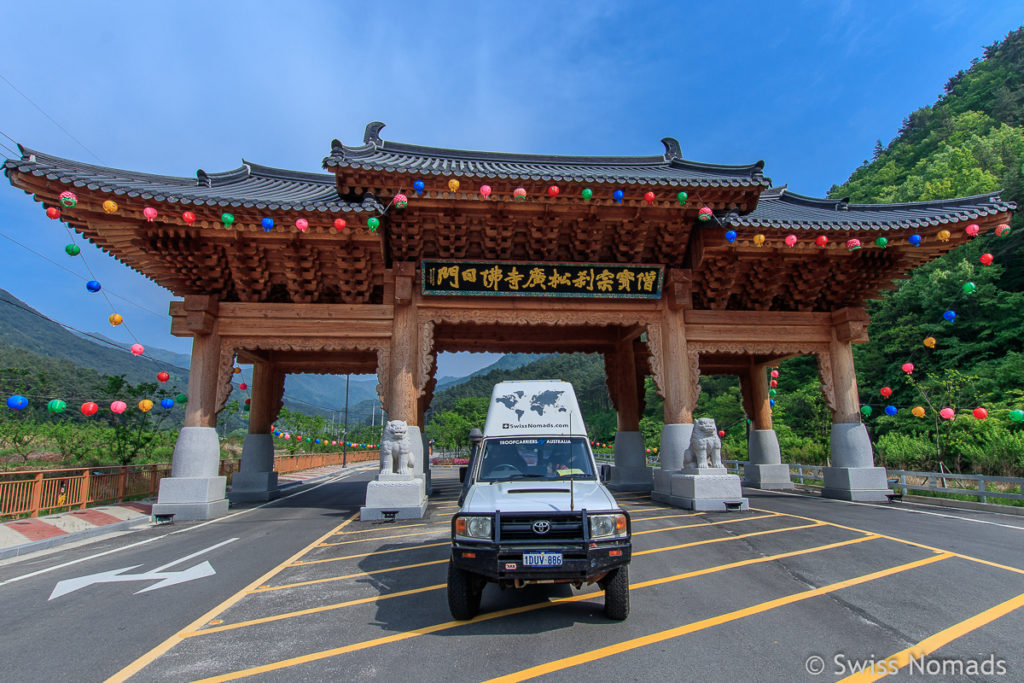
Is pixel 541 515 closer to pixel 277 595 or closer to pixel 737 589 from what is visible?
pixel 737 589

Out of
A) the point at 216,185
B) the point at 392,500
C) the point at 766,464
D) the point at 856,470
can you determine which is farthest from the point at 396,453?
the point at 766,464

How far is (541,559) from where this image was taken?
4367 mm

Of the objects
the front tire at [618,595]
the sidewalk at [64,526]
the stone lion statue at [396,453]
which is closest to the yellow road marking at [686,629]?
the front tire at [618,595]

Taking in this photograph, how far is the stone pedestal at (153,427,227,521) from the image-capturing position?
11180 mm

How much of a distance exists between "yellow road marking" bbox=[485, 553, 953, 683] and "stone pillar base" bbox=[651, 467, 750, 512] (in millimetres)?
4635

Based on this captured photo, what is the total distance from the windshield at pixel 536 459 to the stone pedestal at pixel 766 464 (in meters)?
14.1

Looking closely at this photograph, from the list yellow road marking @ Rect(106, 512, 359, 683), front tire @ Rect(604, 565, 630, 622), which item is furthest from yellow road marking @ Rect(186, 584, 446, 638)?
front tire @ Rect(604, 565, 630, 622)

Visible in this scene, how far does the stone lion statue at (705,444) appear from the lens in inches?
449

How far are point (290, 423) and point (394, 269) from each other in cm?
3492

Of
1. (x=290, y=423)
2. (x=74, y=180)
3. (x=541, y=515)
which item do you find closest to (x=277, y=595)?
(x=541, y=515)

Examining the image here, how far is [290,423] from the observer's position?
41.8 metres

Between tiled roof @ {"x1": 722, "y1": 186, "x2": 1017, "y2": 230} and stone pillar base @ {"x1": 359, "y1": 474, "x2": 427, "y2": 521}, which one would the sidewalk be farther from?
tiled roof @ {"x1": 722, "y1": 186, "x2": 1017, "y2": 230}

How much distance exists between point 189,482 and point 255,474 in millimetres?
4817

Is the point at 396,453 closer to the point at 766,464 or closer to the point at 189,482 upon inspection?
the point at 189,482
